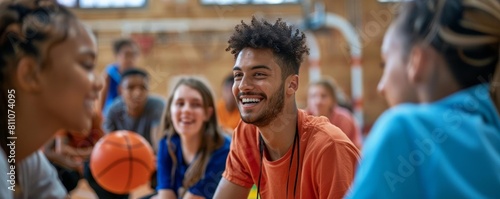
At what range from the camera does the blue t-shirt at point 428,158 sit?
1002 mm

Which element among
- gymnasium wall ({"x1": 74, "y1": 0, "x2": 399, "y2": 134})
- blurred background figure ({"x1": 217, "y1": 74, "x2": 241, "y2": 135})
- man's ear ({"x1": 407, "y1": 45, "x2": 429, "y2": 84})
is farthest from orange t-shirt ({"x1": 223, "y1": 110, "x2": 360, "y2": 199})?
gymnasium wall ({"x1": 74, "y1": 0, "x2": 399, "y2": 134})

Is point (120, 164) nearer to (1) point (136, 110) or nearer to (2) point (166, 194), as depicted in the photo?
→ (2) point (166, 194)

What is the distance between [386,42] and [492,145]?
25 cm

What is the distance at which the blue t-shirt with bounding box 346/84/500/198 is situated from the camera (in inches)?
39.4

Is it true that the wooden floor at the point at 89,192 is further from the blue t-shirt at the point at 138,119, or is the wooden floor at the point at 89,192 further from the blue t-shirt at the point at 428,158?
the blue t-shirt at the point at 428,158

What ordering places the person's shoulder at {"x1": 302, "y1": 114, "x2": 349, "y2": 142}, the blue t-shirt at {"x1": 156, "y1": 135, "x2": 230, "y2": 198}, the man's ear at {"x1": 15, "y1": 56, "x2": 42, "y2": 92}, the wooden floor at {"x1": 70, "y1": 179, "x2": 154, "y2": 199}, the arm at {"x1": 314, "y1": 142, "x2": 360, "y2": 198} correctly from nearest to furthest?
the man's ear at {"x1": 15, "y1": 56, "x2": 42, "y2": 92}
the arm at {"x1": 314, "y1": 142, "x2": 360, "y2": 198}
the person's shoulder at {"x1": 302, "y1": 114, "x2": 349, "y2": 142}
the blue t-shirt at {"x1": 156, "y1": 135, "x2": 230, "y2": 198}
the wooden floor at {"x1": 70, "y1": 179, "x2": 154, "y2": 199}

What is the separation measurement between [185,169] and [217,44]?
18.8 feet

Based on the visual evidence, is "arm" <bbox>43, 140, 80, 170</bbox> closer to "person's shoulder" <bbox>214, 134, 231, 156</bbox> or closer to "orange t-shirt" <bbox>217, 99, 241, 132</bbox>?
"orange t-shirt" <bbox>217, 99, 241, 132</bbox>

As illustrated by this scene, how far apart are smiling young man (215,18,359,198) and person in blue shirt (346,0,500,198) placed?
918 mm

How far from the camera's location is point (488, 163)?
105 centimetres

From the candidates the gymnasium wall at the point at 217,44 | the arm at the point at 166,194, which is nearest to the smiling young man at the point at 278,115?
the arm at the point at 166,194

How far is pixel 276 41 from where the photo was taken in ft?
7.20

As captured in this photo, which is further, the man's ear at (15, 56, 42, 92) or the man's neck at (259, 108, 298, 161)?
the man's neck at (259, 108, 298, 161)

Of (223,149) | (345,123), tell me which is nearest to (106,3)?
(345,123)
